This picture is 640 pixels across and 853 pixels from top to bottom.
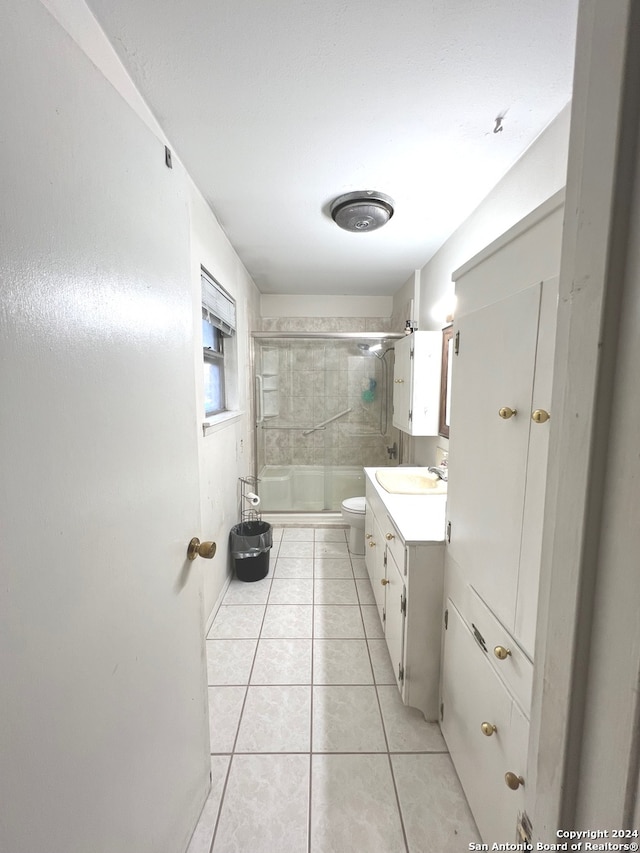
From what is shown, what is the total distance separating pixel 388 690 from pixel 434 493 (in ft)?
3.22

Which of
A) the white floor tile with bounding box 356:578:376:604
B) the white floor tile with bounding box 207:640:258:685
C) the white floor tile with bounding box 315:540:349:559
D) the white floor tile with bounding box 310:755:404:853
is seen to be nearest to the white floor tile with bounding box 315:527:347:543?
the white floor tile with bounding box 315:540:349:559

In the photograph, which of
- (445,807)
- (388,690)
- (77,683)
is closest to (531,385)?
(77,683)

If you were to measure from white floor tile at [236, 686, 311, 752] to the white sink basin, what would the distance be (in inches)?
43.7

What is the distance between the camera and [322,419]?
386 centimetres

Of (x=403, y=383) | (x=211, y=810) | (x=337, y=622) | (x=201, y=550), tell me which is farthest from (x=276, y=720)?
(x=403, y=383)

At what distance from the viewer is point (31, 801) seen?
456 millimetres

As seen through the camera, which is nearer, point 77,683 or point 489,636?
point 77,683

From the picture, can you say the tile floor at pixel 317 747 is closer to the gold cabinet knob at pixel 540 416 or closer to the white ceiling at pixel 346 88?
the gold cabinet knob at pixel 540 416

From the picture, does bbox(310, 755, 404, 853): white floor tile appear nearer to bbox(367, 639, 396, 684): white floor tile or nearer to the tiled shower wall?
bbox(367, 639, 396, 684): white floor tile

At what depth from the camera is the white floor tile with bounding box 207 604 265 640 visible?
1.89 metres

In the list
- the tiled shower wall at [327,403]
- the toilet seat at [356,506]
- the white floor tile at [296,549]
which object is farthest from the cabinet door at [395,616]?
the tiled shower wall at [327,403]

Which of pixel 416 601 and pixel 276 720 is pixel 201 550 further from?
pixel 276 720

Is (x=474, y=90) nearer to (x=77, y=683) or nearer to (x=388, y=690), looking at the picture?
(x=77, y=683)

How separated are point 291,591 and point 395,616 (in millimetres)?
974
